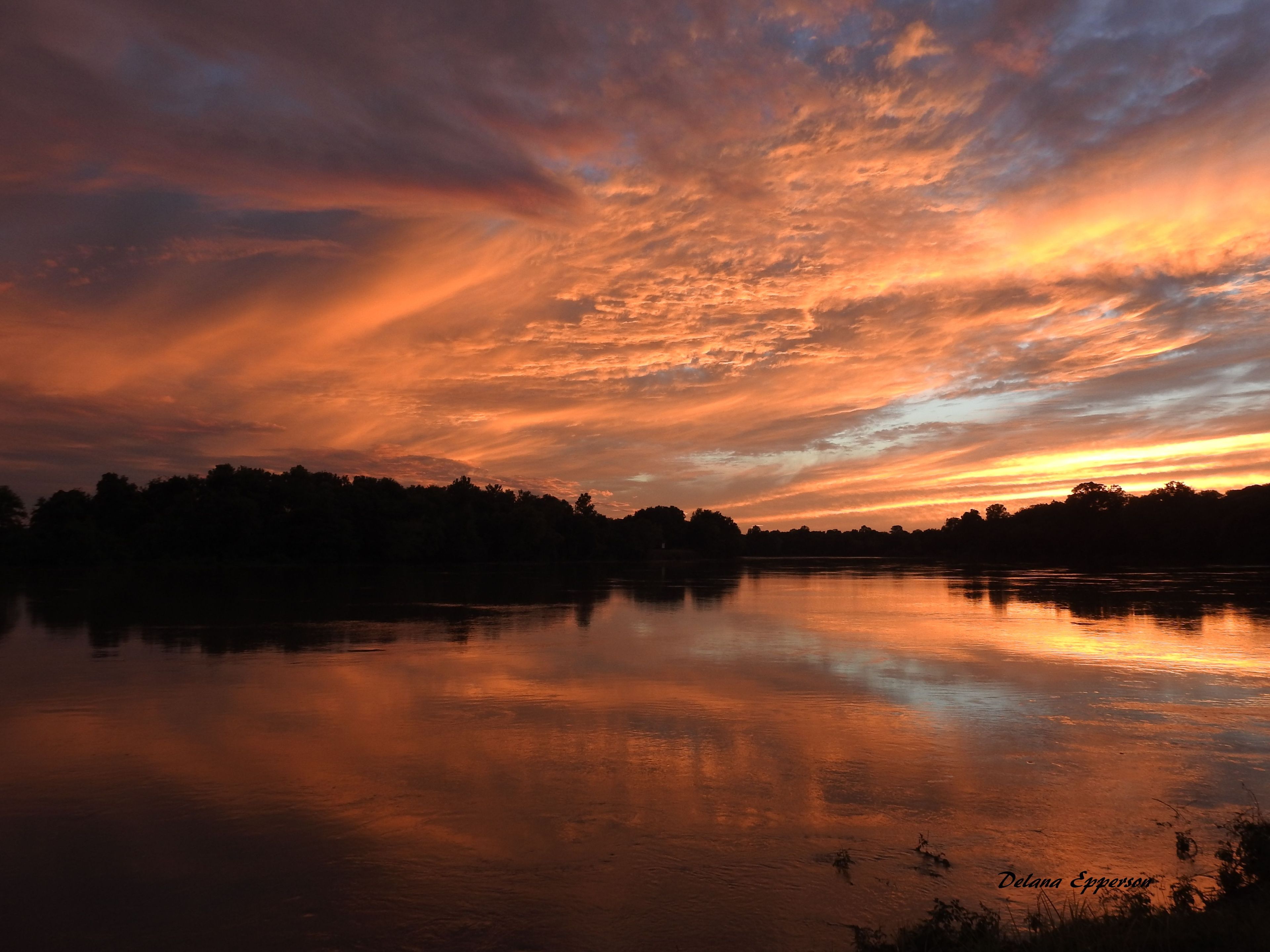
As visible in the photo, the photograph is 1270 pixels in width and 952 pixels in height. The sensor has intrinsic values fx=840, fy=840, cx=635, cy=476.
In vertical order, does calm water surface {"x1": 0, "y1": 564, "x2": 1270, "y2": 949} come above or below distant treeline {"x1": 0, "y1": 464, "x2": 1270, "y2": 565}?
below

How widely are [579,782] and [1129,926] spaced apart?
5.87 m

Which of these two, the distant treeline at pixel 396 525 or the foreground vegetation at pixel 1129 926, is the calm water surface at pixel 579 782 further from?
the distant treeline at pixel 396 525

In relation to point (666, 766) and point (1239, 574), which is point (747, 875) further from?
point (1239, 574)

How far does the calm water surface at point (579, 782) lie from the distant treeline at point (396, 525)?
73.4 meters

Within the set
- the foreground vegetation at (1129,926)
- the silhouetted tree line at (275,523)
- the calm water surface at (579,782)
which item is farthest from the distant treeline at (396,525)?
the foreground vegetation at (1129,926)

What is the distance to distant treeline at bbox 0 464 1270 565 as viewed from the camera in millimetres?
88375

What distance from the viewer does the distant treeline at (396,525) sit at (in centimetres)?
8838

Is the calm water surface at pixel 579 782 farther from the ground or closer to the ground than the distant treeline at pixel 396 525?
closer to the ground

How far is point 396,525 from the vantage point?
99688 mm

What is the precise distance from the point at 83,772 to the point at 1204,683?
63.0ft

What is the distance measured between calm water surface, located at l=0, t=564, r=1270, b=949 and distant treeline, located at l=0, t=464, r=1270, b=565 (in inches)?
2890

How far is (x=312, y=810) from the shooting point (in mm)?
8875

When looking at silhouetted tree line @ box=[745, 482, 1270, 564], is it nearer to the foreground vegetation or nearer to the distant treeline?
the distant treeline

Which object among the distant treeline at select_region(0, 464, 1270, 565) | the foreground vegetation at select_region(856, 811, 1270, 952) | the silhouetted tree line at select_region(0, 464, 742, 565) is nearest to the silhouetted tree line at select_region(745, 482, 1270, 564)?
the distant treeline at select_region(0, 464, 1270, 565)
